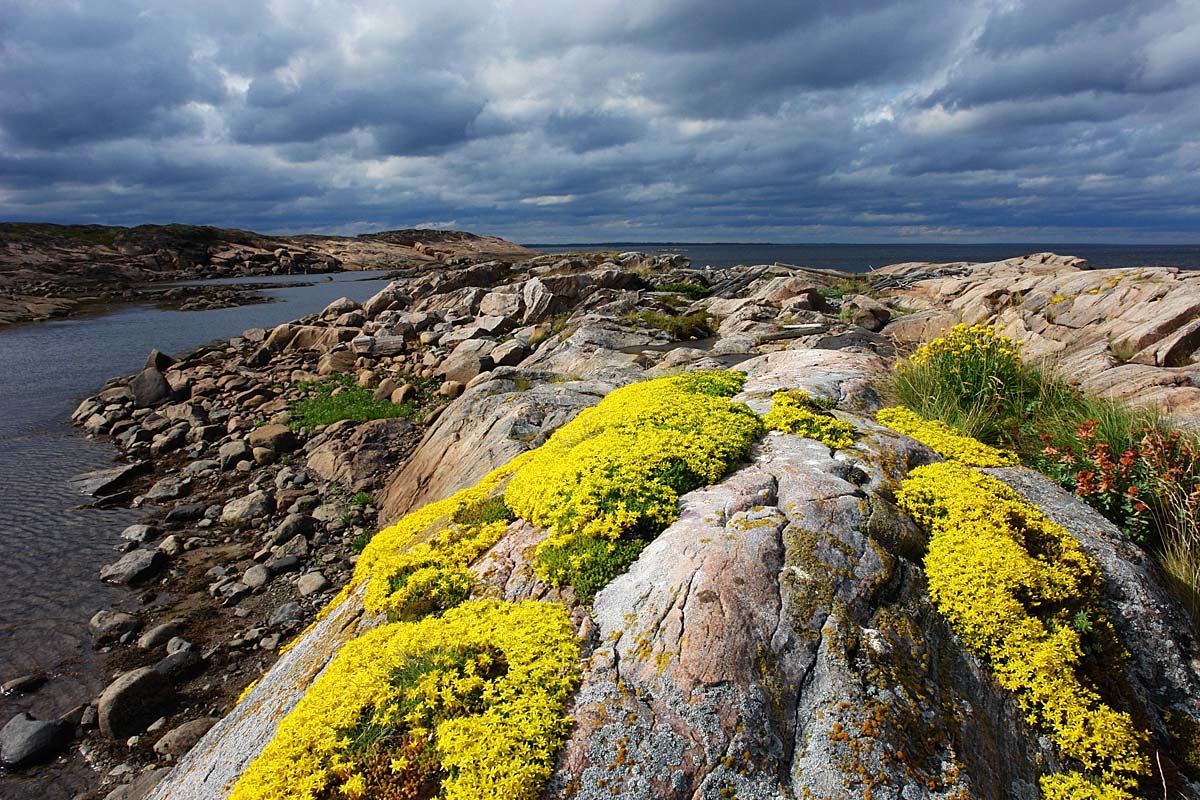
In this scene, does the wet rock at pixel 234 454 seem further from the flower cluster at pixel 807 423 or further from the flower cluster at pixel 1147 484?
the flower cluster at pixel 1147 484

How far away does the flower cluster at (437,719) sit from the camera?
13.8 feet

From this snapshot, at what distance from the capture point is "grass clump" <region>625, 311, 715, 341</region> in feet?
90.9

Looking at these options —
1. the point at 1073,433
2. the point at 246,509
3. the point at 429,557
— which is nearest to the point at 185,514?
the point at 246,509

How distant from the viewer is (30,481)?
67.4 ft

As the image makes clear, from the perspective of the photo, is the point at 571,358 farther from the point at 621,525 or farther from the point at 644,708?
the point at 644,708

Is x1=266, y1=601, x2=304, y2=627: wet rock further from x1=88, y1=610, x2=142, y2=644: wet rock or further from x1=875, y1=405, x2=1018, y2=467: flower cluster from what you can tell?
x1=875, y1=405, x2=1018, y2=467: flower cluster

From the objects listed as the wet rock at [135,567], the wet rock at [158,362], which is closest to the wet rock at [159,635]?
the wet rock at [135,567]

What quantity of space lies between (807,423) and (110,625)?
14.1 metres

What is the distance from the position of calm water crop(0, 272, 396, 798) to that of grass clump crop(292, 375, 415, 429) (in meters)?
6.35

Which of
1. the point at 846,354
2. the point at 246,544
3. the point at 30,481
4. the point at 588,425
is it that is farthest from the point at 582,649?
the point at 30,481

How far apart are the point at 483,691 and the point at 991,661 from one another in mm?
4286

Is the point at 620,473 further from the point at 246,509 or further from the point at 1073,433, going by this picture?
the point at 246,509

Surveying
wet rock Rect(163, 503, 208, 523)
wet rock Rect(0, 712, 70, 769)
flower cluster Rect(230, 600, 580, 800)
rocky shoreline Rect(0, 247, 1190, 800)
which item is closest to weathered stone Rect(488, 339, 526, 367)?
rocky shoreline Rect(0, 247, 1190, 800)

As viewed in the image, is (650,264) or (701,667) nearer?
(701,667)
